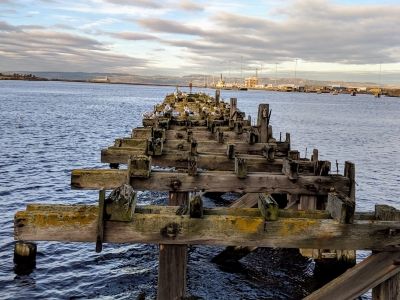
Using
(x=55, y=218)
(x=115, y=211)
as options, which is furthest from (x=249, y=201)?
(x=55, y=218)

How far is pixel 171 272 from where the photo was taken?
5484mm

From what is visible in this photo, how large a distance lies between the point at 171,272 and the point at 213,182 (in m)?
3.32

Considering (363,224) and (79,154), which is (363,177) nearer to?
(79,154)

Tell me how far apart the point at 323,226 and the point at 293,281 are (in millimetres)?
6205

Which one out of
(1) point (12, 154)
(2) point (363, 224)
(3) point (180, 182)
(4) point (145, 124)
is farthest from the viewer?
(1) point (12, 154)

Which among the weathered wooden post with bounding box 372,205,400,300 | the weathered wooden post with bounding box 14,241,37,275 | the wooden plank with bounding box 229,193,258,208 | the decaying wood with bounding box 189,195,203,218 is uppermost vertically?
the decaying wood with bounding box 189,195,203,218

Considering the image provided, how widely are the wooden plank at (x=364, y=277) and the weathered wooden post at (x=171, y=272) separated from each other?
1.61 m

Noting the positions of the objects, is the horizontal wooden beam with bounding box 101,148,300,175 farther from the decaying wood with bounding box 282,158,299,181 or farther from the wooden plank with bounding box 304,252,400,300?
the wooden plank with bounding box 304,252,400,300

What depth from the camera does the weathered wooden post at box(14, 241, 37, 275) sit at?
11.5 m

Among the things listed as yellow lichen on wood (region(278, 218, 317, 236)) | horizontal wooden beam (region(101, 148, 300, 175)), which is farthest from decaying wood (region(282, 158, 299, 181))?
yellow lichen on wood (region(278, 218, 317, 236))

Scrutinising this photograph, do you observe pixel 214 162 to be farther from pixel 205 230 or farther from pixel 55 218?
pixel 55 218

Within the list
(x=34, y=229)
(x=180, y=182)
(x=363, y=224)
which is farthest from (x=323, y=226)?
(x=180, y=182)

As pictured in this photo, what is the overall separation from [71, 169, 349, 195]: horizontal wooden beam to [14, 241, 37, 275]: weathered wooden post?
14.4 ft

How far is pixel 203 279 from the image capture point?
1076 centimetres
